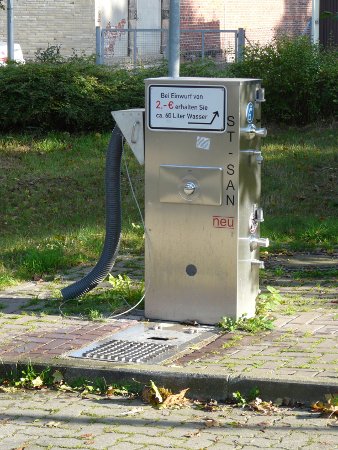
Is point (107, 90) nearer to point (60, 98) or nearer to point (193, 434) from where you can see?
point (60, 98)

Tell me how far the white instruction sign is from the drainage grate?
1.67 m

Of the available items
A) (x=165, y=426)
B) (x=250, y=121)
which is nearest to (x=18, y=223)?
(x=250, y=121)

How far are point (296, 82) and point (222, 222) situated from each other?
10588 mm

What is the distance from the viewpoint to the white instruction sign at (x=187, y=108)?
7.58 m

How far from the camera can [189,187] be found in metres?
7.72

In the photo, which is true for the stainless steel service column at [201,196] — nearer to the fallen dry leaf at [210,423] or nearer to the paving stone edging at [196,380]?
the paving stone edging at [196,380]

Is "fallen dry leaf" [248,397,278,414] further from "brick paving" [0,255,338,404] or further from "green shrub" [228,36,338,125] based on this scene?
"green shrub" [228,36,338,125]

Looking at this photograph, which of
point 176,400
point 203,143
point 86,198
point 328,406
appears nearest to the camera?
point 328,406

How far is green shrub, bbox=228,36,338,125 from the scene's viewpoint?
17.8 m

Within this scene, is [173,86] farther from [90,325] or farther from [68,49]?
[68,49]

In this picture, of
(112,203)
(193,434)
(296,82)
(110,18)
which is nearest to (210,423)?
(193,434)

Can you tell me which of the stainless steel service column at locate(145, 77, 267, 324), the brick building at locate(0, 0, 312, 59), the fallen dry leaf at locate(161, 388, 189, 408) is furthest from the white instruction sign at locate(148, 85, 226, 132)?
the brick building at locate(0, 0, 312, 59)

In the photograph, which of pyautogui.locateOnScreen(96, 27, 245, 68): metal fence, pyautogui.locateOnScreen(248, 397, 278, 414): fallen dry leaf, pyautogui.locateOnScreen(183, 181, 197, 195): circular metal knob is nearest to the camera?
pyautogui.locateOnScreen(248, 397, 278, 414): fallen dry leaf

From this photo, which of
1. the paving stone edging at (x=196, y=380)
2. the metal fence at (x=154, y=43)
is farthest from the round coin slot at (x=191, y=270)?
the metal fence at (x=154, y=43)
